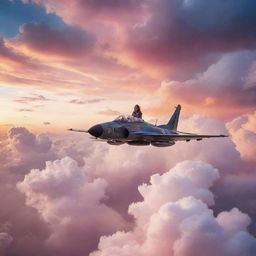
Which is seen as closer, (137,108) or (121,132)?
(121,132)

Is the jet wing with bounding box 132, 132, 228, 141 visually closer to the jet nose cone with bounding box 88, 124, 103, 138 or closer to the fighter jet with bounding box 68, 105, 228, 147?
the fighter jet with bounding box 68, 105, 228, 147

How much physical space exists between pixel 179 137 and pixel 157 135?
5512 millimetres

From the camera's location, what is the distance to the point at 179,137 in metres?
55.7

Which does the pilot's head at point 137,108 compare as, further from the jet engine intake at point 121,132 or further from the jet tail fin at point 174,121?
the jet tail fin at point 174,121

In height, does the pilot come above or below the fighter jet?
above

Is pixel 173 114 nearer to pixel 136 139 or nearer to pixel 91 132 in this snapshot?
pixel 136 139

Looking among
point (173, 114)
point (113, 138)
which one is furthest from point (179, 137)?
point (173, 114)

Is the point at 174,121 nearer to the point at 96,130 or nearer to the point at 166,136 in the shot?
the point at 166,136

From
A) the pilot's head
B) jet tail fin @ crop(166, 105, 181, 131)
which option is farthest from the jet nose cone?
jet tail fin @ crop(166, 105, 181, 131)

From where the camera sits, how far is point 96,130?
44.9 meters

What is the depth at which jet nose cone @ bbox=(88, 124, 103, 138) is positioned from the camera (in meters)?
44.8

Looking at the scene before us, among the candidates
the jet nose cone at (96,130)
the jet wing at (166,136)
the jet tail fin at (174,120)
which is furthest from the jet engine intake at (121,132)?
the jet tail fin at (174,120)

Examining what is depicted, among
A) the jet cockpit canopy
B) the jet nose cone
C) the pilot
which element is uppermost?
the pilot

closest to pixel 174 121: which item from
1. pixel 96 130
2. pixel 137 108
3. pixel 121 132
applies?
pixel 137 108
